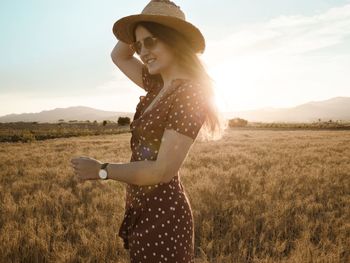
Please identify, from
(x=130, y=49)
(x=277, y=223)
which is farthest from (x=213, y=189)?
(x=130, y=49)

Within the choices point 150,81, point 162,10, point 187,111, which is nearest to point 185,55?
point 162,10

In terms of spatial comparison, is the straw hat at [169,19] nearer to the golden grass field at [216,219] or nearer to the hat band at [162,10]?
the hat band at [162,10]

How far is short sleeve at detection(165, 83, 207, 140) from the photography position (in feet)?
5.45

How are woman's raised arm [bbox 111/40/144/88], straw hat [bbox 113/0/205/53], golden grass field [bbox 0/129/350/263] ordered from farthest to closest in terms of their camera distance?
1. golden grass field [bbox 0/129/350/263]
2. woman's raised arm [bbox 111/40/144/88]
3. straw hat [bbox 113/0/205/53]

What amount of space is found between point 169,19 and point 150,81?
2.05 ft

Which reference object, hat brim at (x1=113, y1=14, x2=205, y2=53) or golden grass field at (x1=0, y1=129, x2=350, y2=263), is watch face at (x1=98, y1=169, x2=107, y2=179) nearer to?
hat brim at (x1=113, y1=14, x2=205, y2=53)

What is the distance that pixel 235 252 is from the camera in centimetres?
450

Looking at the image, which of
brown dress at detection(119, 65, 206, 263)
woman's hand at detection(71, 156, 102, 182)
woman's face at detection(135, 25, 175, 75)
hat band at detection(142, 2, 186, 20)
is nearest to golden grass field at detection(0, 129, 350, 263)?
brown dress at detection(119, 65, 206, 263)

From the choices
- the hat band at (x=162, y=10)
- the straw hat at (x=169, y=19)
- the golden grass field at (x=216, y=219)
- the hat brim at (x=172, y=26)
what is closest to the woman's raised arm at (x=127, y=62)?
the hat brim at (x=172, y=26)

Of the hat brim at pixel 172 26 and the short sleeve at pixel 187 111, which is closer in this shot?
the short sleeve at pixel 187 111

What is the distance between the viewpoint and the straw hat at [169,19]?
72.9 inches

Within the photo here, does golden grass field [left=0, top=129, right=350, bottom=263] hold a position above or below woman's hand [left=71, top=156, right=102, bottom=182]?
below

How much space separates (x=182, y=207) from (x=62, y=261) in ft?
8.98

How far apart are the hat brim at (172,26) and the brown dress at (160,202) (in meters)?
0.28
